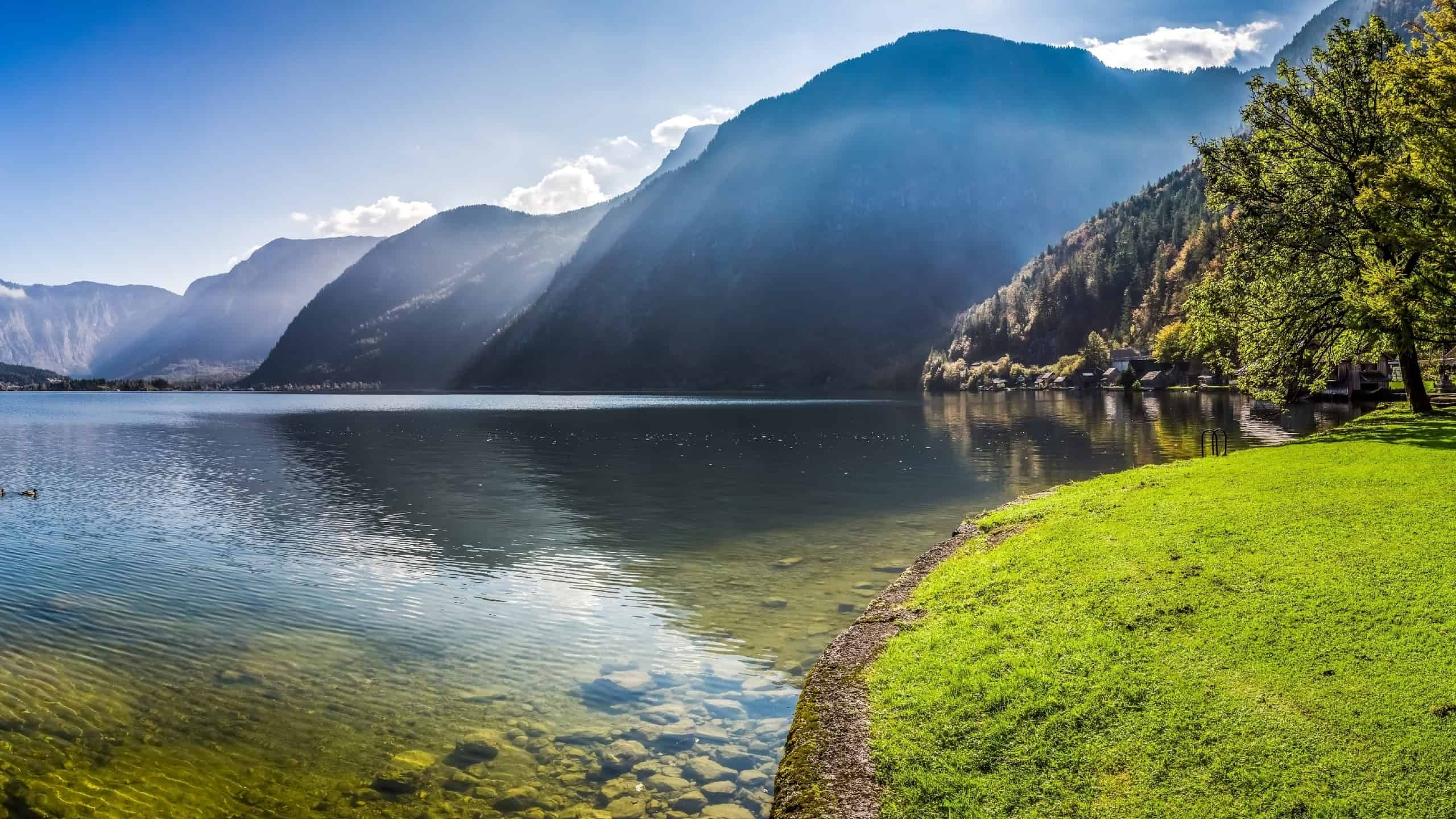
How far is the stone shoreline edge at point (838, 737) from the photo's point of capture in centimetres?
994

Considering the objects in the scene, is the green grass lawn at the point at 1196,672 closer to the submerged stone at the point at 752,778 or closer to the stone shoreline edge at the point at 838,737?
the stone shoreline edge at the point at 838,737

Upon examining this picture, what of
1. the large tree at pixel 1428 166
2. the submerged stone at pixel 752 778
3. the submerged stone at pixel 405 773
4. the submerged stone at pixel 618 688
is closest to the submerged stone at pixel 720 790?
the submerged stone at pixel 752 778

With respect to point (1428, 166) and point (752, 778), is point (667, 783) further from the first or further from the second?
point (1428, 166)

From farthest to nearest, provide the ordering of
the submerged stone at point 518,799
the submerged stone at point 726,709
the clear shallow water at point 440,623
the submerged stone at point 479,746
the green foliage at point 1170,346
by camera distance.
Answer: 1. the green foliage at point 1170,346
2. the submerged stone at point 726,709
3. the submerged stone at point 479,746
4. the clear shallow water at point 440,623
5. the submerged stone at point 518,799

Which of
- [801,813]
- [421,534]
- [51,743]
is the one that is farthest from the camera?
[421,534]

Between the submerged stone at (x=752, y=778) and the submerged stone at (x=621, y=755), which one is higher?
the submerged stone at (x=621, y=755)

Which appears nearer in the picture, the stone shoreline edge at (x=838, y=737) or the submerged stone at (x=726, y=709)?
the stone shoreline edge at (x=838, y=737)

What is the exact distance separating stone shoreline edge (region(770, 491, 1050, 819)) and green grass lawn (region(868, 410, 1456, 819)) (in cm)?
29

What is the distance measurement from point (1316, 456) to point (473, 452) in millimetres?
66882

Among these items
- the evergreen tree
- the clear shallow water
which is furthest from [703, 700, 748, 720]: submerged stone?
the evergreen tree

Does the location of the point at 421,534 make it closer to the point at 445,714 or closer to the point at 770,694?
the point at 445,714

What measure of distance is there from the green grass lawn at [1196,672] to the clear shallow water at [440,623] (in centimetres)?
348

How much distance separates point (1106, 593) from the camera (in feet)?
47.5

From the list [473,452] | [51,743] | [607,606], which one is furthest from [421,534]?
[473,452]
